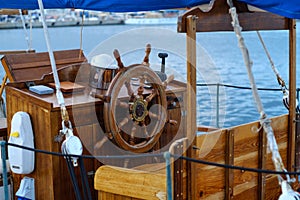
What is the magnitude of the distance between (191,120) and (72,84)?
1.41 m

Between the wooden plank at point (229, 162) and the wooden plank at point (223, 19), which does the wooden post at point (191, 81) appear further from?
the wooden plank at point (229, 162)

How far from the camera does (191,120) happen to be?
2.76 meters

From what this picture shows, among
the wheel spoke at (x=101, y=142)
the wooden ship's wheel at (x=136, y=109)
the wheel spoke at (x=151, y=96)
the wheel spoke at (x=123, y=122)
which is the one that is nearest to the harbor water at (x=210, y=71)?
the wooden ship's wheel at (x=136, y=109)

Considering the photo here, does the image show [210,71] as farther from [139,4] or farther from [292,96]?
[139,4]

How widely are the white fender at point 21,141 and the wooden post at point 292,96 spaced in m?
1.80

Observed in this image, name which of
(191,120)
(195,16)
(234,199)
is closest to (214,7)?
(195,16)

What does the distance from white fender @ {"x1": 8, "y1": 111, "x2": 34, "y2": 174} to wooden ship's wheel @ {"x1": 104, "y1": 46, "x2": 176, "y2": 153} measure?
1.80 feet

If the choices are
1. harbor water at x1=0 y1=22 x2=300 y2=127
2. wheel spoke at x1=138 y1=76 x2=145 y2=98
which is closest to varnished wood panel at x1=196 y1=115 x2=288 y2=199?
harbor water at x1=0 y1=22 x2=300 y2=127

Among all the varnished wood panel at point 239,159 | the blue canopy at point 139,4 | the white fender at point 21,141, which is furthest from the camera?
the white fender at point 21,141

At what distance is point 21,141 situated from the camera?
11.2 feet

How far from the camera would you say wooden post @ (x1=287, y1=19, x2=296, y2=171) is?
11.2ft

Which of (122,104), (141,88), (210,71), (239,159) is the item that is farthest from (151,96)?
(210,71)

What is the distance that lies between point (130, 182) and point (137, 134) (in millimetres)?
601

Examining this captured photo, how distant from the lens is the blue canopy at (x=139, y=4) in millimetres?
2498
